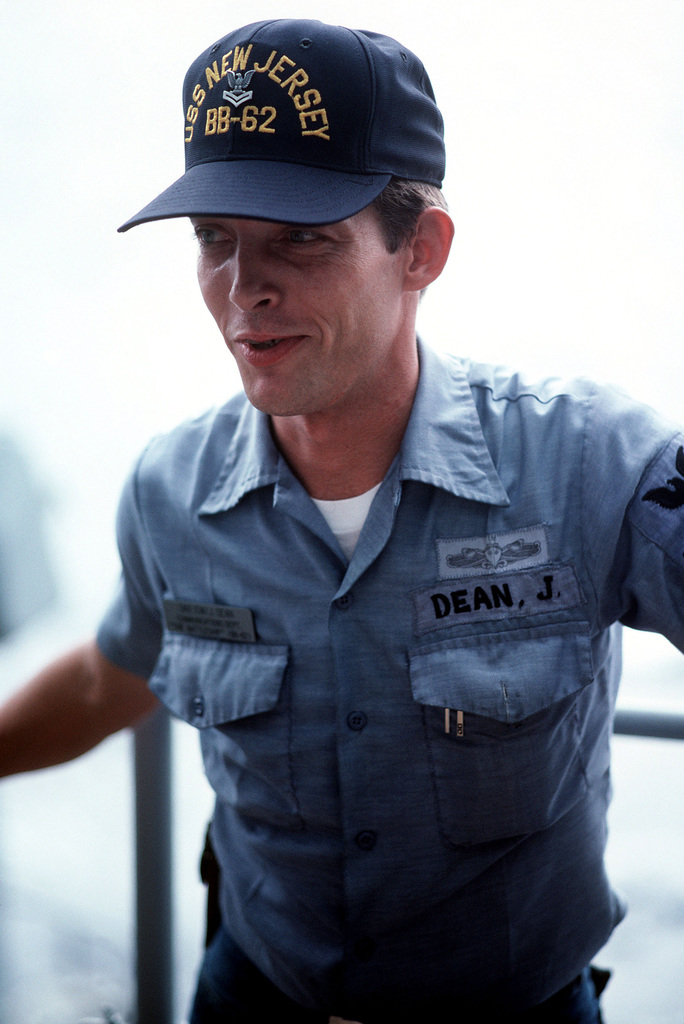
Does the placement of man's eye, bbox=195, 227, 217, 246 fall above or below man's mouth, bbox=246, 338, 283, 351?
above

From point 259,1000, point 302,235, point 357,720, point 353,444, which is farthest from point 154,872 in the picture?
point 302,235

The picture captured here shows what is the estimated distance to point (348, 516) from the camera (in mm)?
1178

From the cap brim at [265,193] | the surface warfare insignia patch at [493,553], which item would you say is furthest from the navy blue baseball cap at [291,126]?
the surface warfare insignia patch at [493,553]

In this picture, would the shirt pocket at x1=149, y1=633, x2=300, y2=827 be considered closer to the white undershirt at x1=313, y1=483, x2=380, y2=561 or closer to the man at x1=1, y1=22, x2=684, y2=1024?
A: the man at x1=1, y1=22, x2=684, y2=1024

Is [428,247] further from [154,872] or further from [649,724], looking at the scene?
[154,872]

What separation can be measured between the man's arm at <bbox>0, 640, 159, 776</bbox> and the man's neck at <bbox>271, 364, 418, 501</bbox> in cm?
49

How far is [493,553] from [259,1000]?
2.50 feet

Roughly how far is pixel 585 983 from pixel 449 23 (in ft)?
4.74

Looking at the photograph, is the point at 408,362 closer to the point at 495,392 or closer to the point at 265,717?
the point at 495,392

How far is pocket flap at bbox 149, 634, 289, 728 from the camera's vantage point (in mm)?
1163

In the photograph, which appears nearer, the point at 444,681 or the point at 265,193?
the point at 265,193

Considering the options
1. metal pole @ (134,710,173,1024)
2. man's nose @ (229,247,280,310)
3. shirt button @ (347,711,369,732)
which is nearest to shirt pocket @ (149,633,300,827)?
→ shirt button @ (347,711,369,732)

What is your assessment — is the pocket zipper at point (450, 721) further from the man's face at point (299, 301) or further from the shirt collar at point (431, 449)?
the man's face at point (299, 301)

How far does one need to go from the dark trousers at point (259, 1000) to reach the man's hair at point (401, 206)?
1.03 metres
